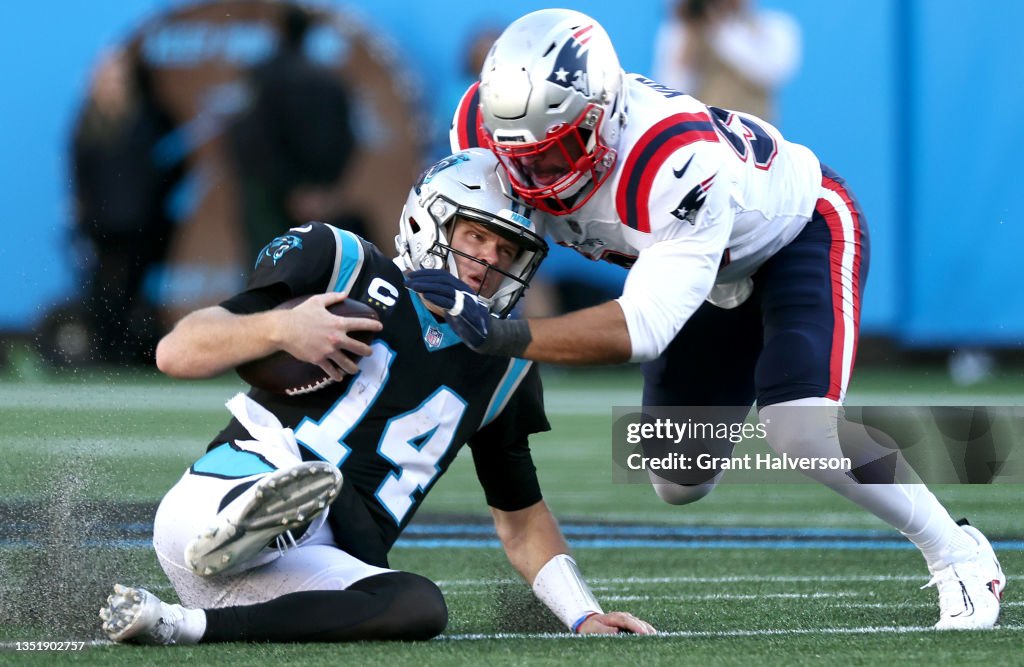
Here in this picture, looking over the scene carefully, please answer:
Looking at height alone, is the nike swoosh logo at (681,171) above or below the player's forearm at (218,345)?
above

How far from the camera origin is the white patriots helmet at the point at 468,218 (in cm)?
332

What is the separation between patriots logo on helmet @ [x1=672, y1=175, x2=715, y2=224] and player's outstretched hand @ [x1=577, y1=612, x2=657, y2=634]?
0.88 m

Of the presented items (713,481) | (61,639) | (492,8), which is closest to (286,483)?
(61,639)

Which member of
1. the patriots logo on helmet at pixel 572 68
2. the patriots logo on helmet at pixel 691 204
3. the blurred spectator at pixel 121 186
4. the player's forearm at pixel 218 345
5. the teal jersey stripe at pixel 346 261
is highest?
the patriots logo on helmet at pixel 572 68

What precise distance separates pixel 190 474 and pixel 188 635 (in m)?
0.34

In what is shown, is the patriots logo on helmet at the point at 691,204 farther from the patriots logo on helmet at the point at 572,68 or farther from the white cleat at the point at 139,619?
the white cleat at the point at 139,619

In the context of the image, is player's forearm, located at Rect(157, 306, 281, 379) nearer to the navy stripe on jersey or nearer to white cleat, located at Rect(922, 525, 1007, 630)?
the navy stripe on jersey

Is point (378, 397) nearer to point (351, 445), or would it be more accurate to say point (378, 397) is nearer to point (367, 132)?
point (351, 445)

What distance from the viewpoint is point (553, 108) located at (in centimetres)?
337

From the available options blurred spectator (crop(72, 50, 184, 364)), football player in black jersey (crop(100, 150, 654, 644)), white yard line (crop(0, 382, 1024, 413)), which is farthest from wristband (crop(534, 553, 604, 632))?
blurred spectator (crop(72, 50, 184, 364))

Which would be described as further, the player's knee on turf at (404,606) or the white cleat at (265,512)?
the player's knee on turf at (404,606)

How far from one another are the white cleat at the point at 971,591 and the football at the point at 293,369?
1.46m

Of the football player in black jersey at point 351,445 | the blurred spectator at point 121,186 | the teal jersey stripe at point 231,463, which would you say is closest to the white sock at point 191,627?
the football player in black jersey at point 351,445

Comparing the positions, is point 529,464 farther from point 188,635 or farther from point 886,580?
point 886,580
